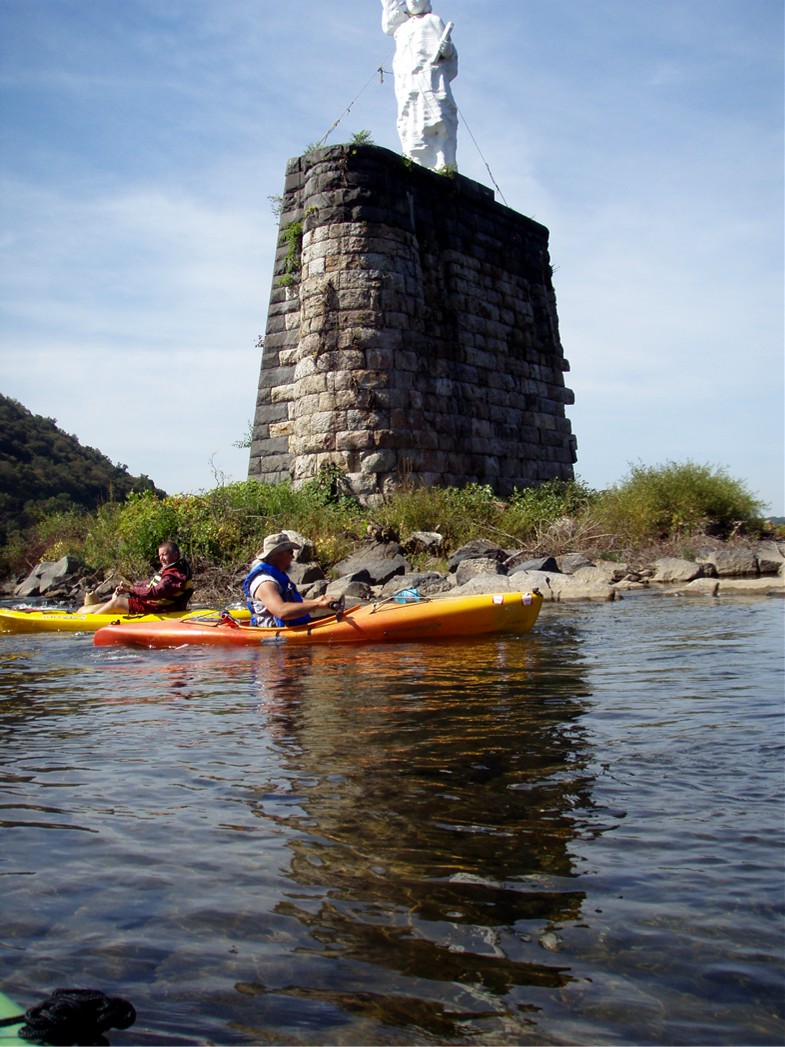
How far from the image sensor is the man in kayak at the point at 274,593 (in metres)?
7.24

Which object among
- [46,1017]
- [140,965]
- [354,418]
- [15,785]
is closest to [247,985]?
[140,965]

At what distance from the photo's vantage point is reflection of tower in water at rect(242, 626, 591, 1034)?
6.45 feet

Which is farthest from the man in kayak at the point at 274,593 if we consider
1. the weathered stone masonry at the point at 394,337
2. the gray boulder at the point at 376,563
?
the weathered stone masonry at the point at 394,337

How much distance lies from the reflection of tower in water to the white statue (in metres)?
12.3

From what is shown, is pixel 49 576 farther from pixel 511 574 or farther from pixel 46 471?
pixel 46 471

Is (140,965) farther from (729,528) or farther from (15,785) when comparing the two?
(729,528)

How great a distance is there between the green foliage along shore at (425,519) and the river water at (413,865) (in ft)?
23.7

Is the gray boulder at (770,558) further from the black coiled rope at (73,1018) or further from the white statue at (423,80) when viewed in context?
the black coiled rope at (73,1018)

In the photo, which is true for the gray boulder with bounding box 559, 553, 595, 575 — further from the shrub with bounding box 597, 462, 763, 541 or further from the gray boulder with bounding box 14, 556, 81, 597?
the gray boulder with bounding box 14, 556, 81, 597

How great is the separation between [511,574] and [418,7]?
1059 centimetres

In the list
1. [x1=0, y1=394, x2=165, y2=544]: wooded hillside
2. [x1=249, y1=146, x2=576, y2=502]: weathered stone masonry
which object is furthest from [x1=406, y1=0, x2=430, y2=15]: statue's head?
[x1=0, y1=394, x2=165, y2=544]: wooded hillside

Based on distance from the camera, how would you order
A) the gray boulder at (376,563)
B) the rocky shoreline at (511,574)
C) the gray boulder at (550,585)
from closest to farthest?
the gray boulder at (550,585) → the rocky shoreline at (511,574) → the gray boulder at (376,563)

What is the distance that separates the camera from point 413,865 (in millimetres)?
2543

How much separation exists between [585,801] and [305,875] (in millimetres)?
981
